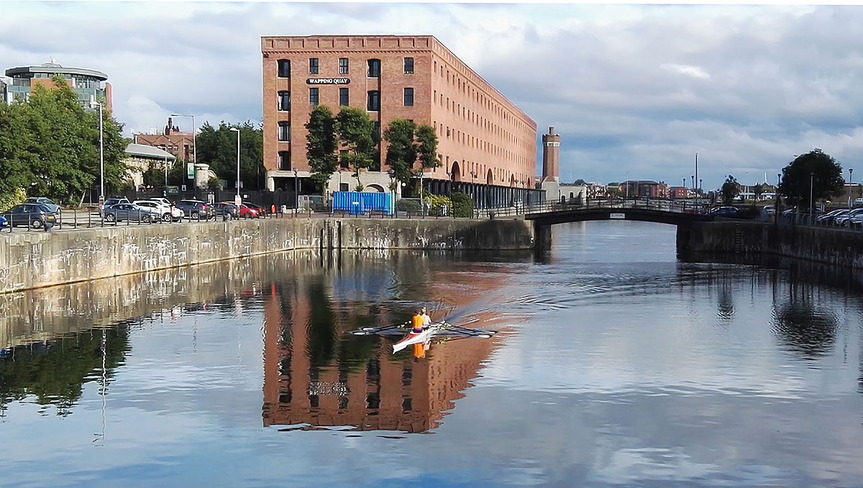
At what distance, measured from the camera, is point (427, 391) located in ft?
88.5

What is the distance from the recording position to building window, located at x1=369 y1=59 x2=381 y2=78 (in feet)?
316

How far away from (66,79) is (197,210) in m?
109

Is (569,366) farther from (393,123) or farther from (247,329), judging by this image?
(393,123)

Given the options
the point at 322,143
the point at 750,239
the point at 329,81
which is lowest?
the point at 750,239

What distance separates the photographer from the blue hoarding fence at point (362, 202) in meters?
89.3

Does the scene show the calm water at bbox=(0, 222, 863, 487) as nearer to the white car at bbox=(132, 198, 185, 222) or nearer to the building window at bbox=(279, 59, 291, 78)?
the white car at bbox=(132, 198, 185, 222)

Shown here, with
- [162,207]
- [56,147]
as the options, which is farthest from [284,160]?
[56,147]

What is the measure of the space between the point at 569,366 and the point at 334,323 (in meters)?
12.6

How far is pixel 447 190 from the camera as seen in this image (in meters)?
106

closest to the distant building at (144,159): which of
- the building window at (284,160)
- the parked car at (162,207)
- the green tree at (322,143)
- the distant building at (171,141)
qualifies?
the distant building at (171,141)

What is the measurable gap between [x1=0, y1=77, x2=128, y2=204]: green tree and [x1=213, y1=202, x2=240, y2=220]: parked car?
33.5ft

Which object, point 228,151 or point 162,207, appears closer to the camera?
point 162,207

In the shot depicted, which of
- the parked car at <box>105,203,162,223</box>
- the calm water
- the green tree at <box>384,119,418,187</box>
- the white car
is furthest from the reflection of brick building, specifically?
the green tree at <box>384,119,418,187</box>

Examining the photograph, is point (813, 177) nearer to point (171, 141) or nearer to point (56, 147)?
point (56, 147)
